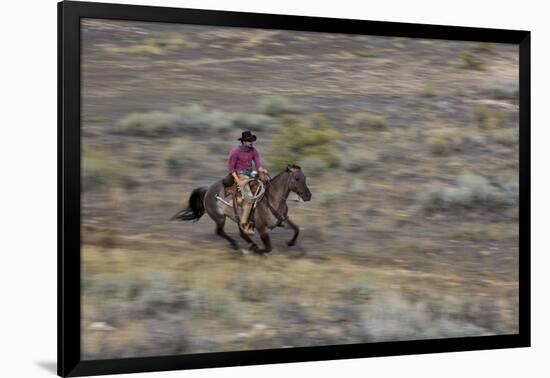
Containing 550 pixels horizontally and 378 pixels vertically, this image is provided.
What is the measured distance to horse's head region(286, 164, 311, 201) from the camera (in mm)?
8508

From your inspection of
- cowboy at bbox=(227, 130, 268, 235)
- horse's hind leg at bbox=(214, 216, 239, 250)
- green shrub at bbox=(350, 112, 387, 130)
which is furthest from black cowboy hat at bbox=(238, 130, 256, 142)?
green shrub at bbox=(350, 112, 387, 130)

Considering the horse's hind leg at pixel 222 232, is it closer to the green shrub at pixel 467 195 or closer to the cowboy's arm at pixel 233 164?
the cowboy's arm at pixel 233 164

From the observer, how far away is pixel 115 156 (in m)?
8.03

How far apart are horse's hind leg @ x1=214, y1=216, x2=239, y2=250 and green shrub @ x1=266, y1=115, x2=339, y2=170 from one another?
0.63m

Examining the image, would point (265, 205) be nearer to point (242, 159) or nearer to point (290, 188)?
point (290, 188)

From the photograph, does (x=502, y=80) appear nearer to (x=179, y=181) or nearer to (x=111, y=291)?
(x=179, y=181)

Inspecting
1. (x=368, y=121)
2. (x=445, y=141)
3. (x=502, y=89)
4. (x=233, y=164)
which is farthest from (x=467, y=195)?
(x=233, y=164)

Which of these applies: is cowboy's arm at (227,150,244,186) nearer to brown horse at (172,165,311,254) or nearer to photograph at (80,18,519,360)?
photograph at (80,18,519,360)

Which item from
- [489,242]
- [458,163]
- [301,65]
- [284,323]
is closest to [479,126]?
[458,163]

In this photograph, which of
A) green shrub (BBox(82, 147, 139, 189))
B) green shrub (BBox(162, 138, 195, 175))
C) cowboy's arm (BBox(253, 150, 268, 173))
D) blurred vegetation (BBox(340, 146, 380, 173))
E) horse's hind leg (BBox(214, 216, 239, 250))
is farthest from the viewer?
blurred vegetation (BBox(340, 146, 380, 173))

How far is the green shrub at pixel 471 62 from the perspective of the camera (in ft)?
30.2

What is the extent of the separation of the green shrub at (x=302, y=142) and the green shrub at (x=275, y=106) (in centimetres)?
7

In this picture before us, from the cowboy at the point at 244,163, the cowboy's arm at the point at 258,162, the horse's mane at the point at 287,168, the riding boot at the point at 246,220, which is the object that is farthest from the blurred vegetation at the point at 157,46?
the riding boot at the point at 246,220

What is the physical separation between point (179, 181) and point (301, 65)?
1428 millimetres
